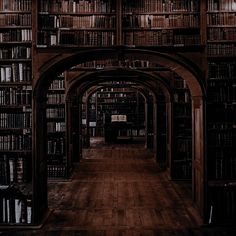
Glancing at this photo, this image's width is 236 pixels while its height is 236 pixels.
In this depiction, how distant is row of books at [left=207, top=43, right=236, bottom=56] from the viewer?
6441 millimetres

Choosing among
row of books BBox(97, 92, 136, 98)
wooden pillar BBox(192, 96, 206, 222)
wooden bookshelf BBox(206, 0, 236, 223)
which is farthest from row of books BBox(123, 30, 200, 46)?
row of books BBox(97, 92, 136, 98)

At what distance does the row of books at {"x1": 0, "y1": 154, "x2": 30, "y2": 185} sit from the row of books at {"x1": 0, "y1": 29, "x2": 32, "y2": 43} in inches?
73.2

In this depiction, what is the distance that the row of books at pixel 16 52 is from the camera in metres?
6.37

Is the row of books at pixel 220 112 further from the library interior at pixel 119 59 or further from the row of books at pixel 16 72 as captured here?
the row of books at pixel 16 72

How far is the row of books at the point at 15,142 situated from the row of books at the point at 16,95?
0.53 metres

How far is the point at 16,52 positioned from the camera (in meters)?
6.40

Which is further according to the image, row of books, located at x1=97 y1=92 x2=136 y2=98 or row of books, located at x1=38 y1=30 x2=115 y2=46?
row of books, located at x1=97 y1=92 x2=136 y2=98

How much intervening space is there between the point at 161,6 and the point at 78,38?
1385 mm

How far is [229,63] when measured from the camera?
662cm

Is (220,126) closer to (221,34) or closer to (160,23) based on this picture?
(221,34)

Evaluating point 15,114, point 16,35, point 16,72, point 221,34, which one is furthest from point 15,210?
point 221,34

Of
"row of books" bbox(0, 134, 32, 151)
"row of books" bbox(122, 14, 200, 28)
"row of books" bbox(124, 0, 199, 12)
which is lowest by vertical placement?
"row of books" bbox(0, 134, 32, 151)

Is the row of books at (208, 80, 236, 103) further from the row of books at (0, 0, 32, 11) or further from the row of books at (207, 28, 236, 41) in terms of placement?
the row of books at (0, 0, 32, 11)

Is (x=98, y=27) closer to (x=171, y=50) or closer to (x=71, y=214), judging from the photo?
(x=171, y=50)
